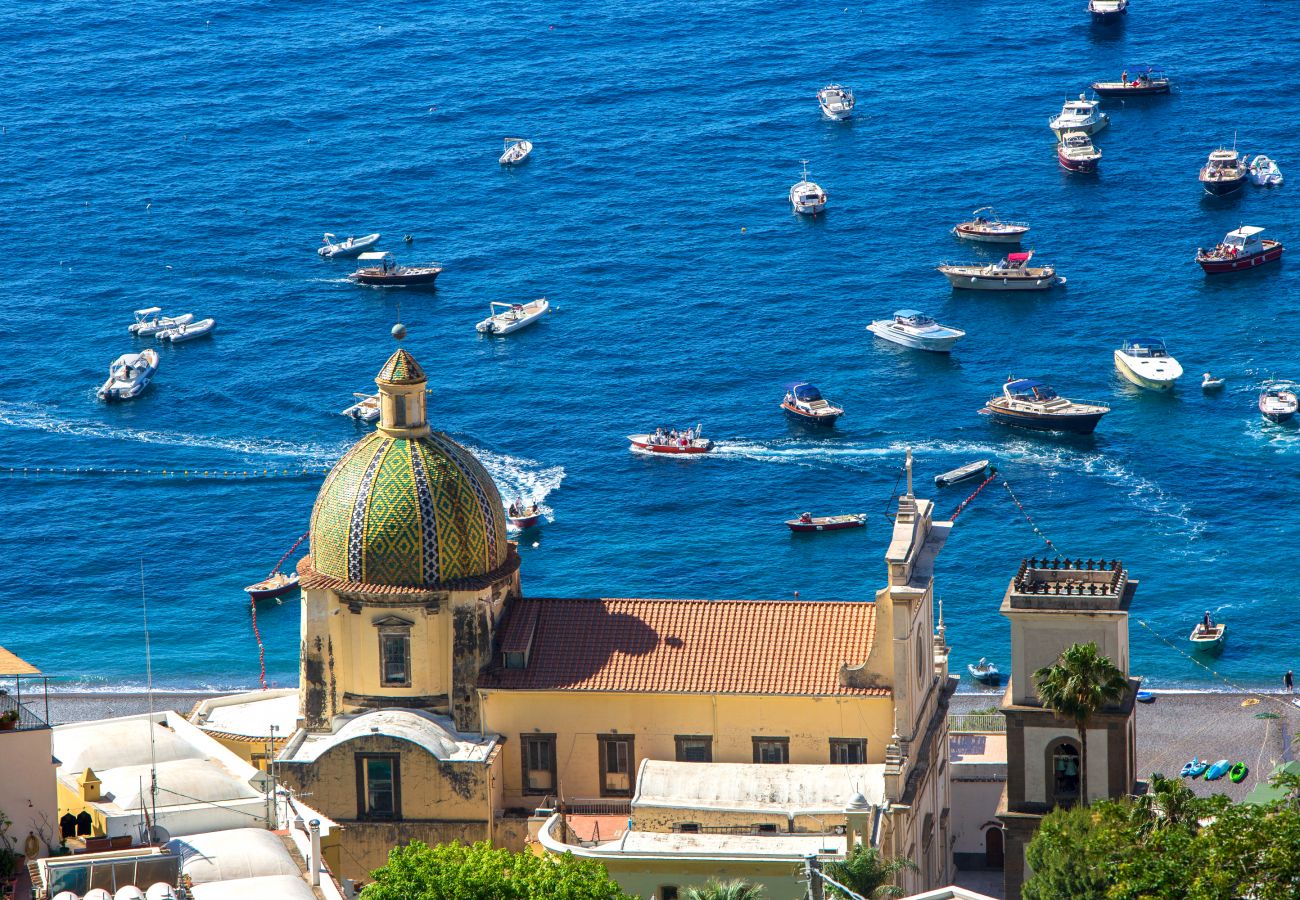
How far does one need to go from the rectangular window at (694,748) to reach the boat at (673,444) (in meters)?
80.5

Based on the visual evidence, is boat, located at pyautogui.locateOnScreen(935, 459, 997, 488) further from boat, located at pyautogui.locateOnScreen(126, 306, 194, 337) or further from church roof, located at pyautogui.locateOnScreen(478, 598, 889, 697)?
church roof, located at pyautogui.locateOnScreen(478, 598, 889, 697)

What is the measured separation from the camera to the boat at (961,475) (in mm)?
157875

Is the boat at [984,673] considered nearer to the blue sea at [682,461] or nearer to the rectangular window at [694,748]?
the blue sea at [682,461]

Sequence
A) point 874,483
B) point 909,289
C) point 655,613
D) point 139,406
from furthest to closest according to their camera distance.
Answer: point 909,289 < point 139,406 < point 874,483 < point 655,613

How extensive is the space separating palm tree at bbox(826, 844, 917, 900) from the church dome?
17.0m

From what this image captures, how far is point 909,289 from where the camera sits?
638 ft

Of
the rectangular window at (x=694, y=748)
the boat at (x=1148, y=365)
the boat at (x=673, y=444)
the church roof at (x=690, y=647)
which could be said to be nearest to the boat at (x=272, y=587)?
the boat at (x=673, y=444)

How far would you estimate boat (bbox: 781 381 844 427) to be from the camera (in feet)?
551

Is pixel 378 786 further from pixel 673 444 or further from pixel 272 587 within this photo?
pixel 673 444

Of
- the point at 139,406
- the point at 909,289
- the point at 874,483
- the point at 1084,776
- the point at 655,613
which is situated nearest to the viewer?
the point at 1084,776

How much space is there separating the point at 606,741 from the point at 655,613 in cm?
471

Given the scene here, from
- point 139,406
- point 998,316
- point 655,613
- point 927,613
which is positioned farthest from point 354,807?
point 998,316

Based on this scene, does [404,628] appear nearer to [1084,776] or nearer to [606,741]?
[606,741]

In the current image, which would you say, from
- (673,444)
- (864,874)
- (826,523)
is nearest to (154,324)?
(673,444)
